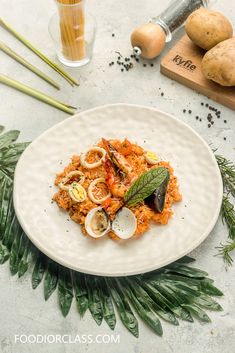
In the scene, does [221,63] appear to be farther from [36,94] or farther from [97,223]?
[97,223]

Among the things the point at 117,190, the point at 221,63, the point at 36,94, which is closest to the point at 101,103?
the point at 36,94

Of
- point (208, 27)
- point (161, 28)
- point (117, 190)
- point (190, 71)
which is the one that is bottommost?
point (117, 190)

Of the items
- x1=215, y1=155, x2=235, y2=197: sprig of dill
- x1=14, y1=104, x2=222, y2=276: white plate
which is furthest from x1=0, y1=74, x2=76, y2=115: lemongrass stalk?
x1=215, y1=155, x2=235, y2=197: sprig of dill

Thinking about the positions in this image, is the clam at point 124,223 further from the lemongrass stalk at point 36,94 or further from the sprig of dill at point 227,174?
the lemongrass stalk at point 36,94

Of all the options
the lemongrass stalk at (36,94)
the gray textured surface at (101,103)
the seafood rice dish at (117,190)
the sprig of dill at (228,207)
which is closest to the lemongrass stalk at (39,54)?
the gray textured surface at (101,103)

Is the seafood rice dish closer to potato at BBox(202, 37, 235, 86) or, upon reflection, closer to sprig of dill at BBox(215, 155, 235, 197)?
sprig of dill at BBox(215, 155, 235, 197)

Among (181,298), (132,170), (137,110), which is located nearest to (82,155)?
(132,170)
